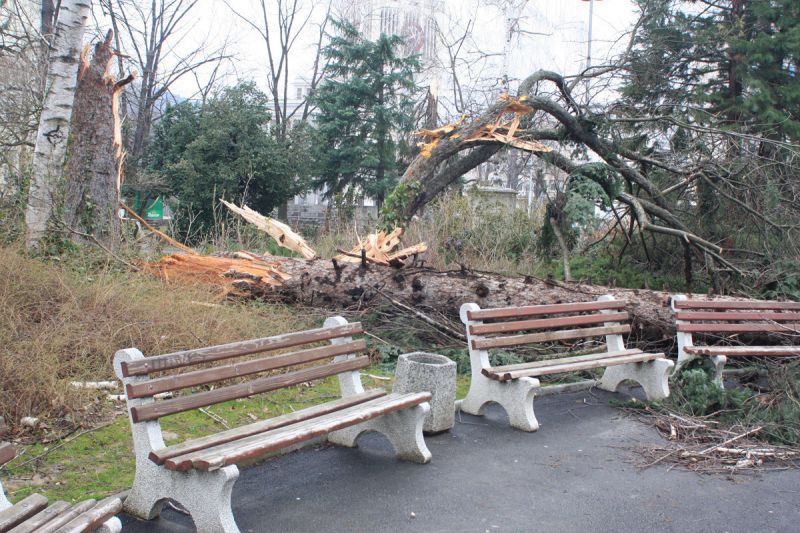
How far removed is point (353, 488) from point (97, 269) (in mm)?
4802

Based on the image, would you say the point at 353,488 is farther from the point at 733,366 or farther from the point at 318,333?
the point at 733,366

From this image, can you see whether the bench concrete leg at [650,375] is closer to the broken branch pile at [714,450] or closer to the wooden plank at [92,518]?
the broken branch pile at [714,450]

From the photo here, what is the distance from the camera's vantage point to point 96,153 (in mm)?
9477

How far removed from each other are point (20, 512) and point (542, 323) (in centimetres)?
453

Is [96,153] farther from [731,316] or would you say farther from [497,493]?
[731,316]

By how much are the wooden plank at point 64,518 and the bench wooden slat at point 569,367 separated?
11.3ft

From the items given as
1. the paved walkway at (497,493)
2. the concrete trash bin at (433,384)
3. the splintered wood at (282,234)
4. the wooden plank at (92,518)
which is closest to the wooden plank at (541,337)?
the concrete trash bin at (433,384)

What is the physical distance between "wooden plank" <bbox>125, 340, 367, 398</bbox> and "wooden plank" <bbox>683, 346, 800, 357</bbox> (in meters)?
3.60

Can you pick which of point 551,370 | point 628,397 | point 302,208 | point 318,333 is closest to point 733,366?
point 628,397

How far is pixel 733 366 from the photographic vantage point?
793 cm

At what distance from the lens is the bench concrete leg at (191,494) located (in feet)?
11.0

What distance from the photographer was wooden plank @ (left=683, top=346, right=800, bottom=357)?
6.70 m

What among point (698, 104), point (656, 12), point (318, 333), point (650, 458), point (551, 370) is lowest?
point (650, 458)

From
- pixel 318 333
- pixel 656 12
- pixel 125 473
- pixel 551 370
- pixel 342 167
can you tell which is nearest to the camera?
pixel 125 473
